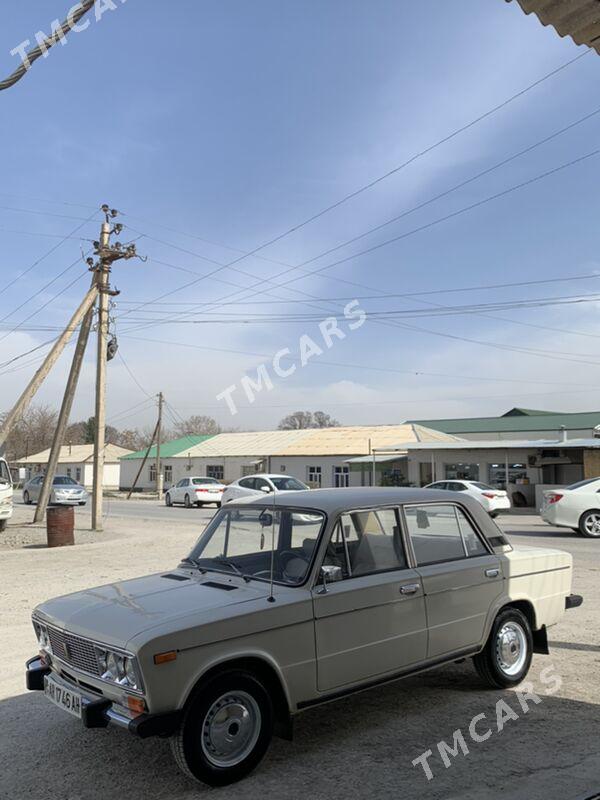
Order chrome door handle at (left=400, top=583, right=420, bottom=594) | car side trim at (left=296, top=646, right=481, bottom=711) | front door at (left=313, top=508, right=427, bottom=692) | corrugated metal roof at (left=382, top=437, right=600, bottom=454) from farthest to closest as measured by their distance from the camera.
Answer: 1. corrugated metal roof at (left=382, top=437, right=600, bottom=454)
2. chrome door handle at (left=400, top=583, right=420, bottom=594)
3. front door at (left=313, top=508, right=427, bottom=692)
4. car side trim at (left=296, top=646, right=481, bottom=711)

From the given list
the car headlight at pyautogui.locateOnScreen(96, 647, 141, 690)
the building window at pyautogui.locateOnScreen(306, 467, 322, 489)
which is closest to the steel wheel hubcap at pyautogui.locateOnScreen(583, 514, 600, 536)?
the car headlight at pyautogui.locateOnScreen(96, 647, 141, 690)

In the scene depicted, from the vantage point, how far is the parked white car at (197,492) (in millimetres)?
32500

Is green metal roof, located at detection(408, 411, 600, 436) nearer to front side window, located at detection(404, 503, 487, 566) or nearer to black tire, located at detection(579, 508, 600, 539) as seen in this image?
black tire, located at detection(579, 508, 600, 539)

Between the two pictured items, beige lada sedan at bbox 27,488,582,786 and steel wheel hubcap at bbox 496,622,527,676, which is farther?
steel wheel hubcap at bbox 496,622,527,676

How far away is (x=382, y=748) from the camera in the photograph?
13.8ft

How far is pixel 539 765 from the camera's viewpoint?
3.96 meters

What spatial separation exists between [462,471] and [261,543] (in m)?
29.1

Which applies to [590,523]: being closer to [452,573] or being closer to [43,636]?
[452,573]

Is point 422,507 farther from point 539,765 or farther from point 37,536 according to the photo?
point 37,536

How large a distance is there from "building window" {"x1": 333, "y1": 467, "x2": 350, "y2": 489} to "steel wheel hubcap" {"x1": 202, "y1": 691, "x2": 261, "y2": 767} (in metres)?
42.2

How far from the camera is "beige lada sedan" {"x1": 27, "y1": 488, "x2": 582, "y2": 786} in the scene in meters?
3.67

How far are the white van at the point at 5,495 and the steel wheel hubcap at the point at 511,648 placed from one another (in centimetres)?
1678

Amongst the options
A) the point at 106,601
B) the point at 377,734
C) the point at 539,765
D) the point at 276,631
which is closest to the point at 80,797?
the point at 106,601

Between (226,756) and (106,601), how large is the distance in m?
1.24
